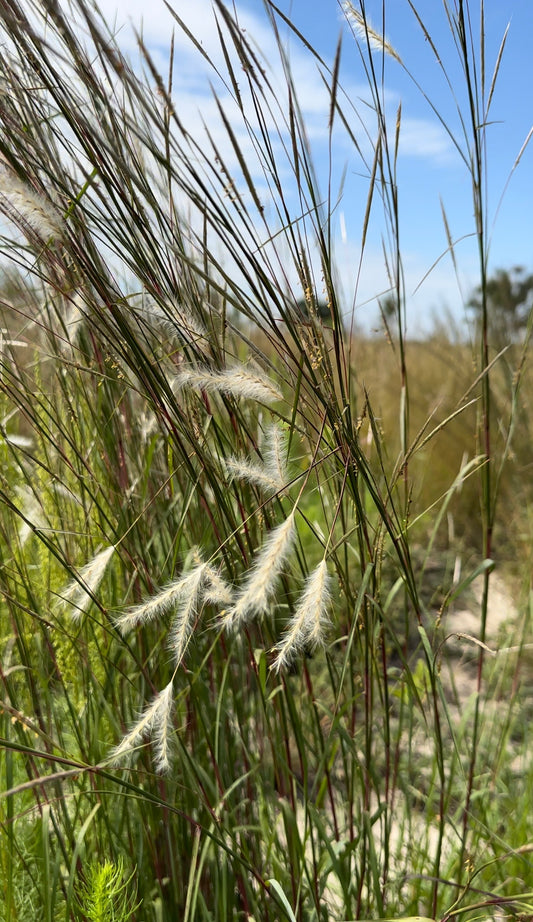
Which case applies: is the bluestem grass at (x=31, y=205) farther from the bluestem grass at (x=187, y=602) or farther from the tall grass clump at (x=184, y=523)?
the bluestem grass at (x=187, y=602)

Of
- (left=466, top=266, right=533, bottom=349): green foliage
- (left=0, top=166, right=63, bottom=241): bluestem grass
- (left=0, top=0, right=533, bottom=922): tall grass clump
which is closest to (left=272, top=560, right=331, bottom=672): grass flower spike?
(left=0, top=0, right=533, bottom=922): tall grass clump

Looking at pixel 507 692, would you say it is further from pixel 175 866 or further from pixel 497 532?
pixel 175 866

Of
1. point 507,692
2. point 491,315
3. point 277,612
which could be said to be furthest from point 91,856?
point 491,315

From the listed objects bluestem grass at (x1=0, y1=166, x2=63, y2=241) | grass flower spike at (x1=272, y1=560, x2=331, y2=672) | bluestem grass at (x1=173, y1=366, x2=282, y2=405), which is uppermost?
bluestem grass at (x1=0, y1=166, x2=63, y2=241)

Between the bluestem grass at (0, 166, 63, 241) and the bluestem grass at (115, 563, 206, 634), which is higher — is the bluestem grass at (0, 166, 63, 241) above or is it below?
above

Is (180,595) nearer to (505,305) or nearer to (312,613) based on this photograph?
(312,613)

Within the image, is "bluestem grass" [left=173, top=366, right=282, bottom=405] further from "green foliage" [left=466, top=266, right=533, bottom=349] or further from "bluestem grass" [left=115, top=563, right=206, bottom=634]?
"green foliage" [left=466, top=266, right=533, bottom=349]

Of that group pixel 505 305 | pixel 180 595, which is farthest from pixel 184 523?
pixel 505 305

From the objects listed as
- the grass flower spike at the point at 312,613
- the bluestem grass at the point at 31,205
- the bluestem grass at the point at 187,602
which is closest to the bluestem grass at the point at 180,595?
the bluestem grass at the point at 187,602

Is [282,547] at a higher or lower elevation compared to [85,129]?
lower

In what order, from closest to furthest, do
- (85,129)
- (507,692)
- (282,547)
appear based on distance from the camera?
(282,547)
(85,129)
(507,692)

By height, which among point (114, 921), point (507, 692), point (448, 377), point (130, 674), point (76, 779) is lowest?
point (114, 921)
